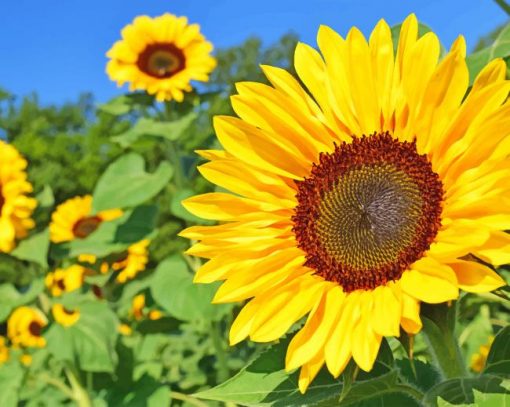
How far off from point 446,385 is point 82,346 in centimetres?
203

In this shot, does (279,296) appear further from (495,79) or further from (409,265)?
(495,79)

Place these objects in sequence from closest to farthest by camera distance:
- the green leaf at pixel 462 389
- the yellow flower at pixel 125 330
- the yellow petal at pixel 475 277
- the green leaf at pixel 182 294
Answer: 1. the yellow petal at pixel 475 277
2. the green leaf at pixel 462 389
3. the green leaf at pixel 182 294
4. the yellow flower at pixel 125 330

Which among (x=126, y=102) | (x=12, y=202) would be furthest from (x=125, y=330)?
(x=12, y=202)

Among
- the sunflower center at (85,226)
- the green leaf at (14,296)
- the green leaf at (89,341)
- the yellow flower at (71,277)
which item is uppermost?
the sunflower center at (85,226)

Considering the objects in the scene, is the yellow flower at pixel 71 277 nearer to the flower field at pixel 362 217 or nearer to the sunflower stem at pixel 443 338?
the flower field at pixel 362 217

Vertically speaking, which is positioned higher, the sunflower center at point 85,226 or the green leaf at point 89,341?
the sunflower center at point 85,226

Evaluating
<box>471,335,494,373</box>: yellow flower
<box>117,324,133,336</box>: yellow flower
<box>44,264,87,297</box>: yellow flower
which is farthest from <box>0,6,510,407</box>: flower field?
<box>117,324,133,336</box>: yellow flower

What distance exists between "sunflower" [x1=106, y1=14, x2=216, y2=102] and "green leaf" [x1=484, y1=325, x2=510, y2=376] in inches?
95.9

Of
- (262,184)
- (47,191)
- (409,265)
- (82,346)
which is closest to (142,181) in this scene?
(47,191)

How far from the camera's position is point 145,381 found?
2.92m

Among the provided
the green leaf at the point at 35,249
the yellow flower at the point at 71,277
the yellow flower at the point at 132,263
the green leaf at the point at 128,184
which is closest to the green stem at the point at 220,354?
the green leaf at the point at 128,184

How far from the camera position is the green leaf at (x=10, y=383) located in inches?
116

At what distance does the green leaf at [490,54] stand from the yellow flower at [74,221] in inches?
122

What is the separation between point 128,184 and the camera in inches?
126
